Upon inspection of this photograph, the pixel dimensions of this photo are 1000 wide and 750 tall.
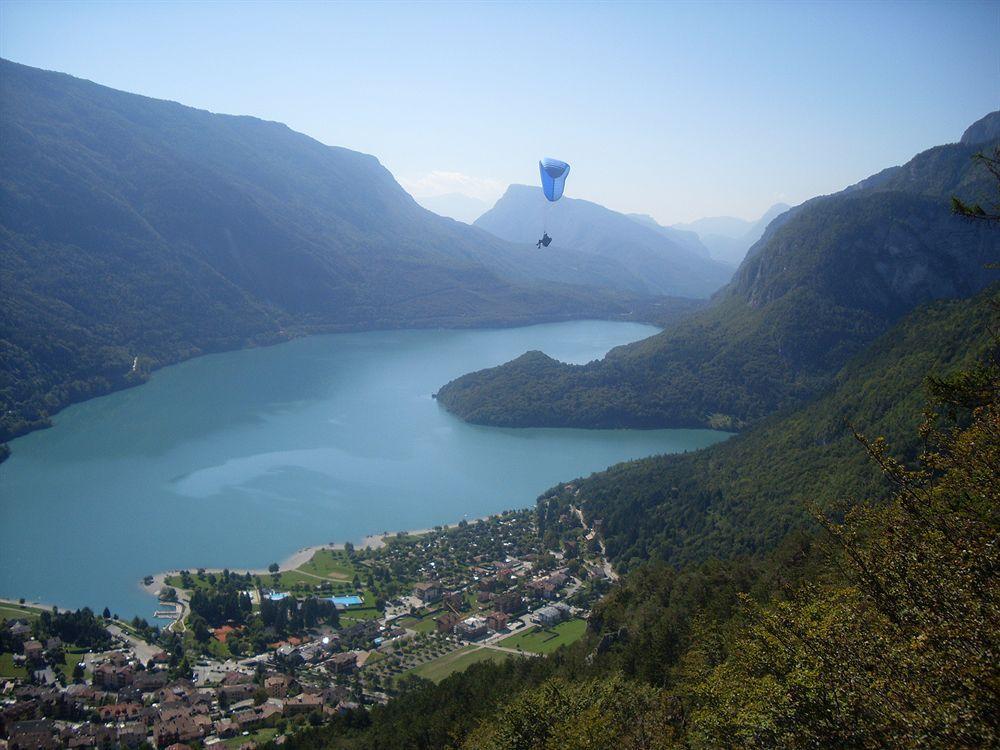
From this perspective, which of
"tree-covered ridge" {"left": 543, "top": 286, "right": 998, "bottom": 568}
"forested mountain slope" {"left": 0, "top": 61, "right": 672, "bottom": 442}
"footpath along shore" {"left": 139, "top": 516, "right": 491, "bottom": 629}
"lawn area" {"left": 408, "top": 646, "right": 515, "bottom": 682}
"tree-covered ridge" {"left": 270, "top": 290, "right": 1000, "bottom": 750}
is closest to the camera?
"tree-covered ridge" {"left": 270, "top": 290, "right": 1000, "bottom": 750}

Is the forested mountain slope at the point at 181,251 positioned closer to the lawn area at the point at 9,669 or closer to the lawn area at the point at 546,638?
the lawn area at the point at 9,669

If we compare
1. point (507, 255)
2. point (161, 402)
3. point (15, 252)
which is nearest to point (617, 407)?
point (161, 402)

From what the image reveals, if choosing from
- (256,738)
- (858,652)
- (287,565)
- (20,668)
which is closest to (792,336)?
(287,565)

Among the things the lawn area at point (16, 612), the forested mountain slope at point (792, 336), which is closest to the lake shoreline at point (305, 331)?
the lawn area at point (16, 612)

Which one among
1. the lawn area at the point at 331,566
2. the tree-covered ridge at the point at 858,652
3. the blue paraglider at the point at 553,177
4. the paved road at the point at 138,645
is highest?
the blue paraglider at the point at 553,177

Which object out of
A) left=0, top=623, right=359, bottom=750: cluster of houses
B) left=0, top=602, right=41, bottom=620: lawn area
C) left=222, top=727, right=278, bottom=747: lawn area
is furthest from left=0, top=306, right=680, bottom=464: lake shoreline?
left=222, top=727, right=278, bottom=747: lawn area

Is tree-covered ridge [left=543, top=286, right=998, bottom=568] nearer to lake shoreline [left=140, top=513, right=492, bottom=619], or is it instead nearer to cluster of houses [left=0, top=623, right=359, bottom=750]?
lake shoreline [left=140, top=513, right=492, bottom=619]
